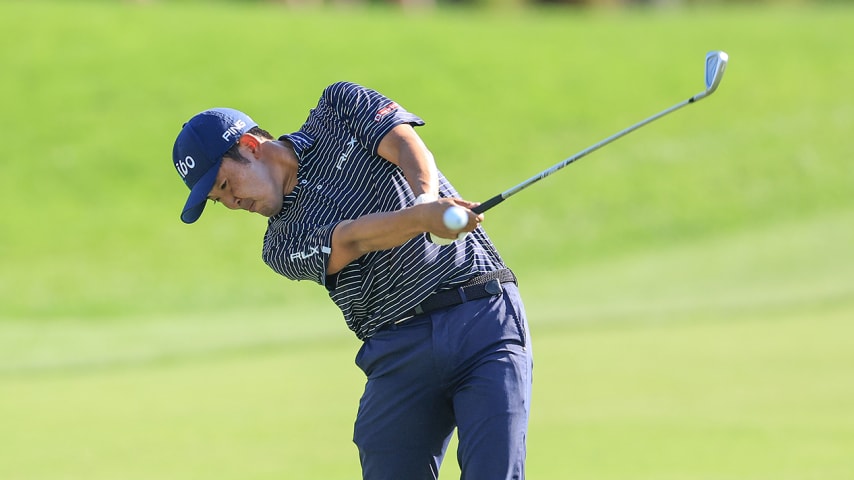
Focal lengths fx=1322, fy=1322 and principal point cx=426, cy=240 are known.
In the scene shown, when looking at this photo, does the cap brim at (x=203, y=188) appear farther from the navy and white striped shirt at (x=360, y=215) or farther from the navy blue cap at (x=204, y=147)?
the navy and white striped shirt at (x=360, y=215)

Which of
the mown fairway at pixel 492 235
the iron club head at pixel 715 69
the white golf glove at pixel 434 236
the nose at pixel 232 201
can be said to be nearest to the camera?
the white golf glove at pixel 434 236

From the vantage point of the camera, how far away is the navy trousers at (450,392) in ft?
13.2

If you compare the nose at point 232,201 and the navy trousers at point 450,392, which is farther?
the nose at point 232,201

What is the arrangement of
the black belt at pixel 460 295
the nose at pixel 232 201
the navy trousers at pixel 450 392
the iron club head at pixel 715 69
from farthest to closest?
1. the iron club head at pixel 715 69
2. the nose at pixel 232 201
3. the black belt at pixel 460 295
4. the navy trousers at pixel 450 392

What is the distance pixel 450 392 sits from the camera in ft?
13.8

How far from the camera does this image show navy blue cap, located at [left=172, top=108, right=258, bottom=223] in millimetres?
4180

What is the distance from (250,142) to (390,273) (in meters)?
0.62

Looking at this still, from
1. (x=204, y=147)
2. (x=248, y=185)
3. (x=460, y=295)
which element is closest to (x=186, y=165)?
(x=204, y=147)

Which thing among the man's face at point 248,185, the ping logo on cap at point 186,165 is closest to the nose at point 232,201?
the man's face at point 248,185

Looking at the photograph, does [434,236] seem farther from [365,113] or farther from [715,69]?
[715,69]

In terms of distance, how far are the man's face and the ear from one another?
2cm

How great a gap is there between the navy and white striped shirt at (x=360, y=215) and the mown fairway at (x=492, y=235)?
7.66 ft

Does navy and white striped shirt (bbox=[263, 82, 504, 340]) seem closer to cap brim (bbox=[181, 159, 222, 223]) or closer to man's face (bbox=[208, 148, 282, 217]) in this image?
man's face (bbox=[208, 148, 282, 217])

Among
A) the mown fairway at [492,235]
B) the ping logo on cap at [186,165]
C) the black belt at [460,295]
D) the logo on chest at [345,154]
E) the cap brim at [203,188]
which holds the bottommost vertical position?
the black belt at [460,295]
